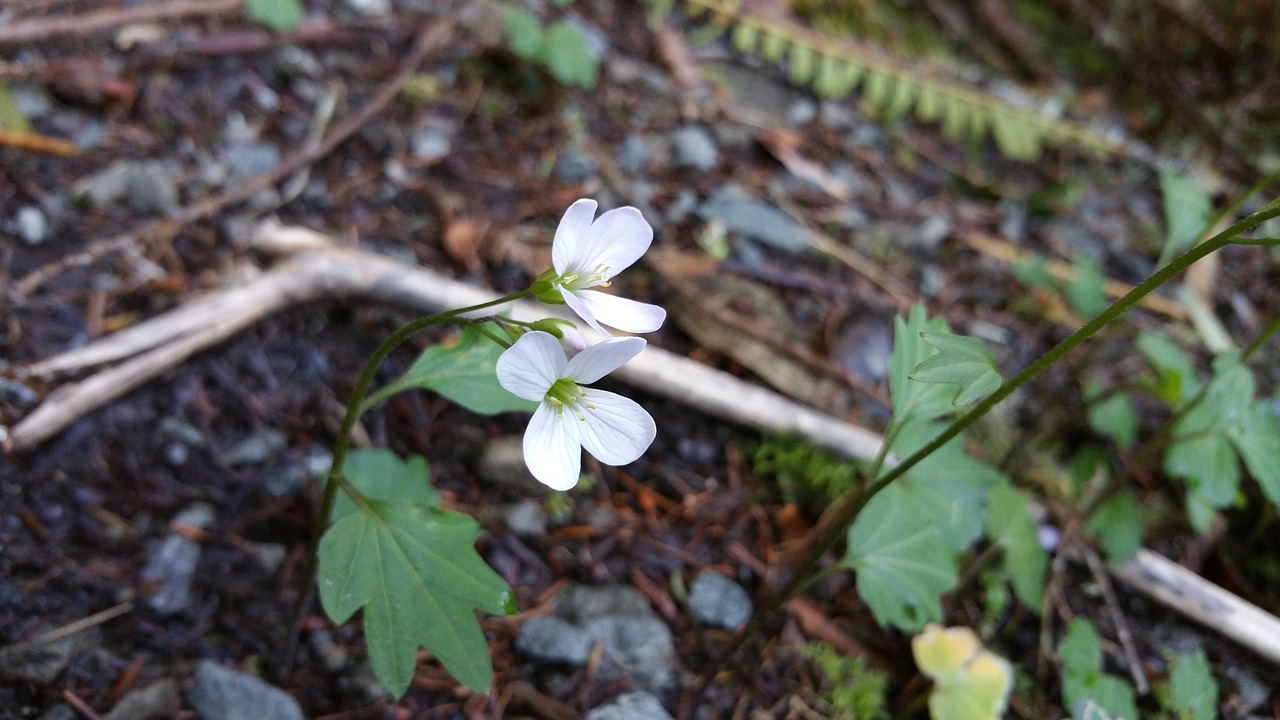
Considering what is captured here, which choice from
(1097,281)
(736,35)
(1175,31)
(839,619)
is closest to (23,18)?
(736,35)

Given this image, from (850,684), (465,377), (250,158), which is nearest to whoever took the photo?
(465,377)

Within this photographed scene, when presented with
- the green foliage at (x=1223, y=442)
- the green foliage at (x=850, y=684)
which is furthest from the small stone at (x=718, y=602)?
the green foliage at (x=1223, y=442)

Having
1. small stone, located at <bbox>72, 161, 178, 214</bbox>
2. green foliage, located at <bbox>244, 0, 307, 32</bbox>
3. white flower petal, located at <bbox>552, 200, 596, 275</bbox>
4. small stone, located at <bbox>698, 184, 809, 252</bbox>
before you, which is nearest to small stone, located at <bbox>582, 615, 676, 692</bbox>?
white flower petal, located at <bbox>552, 200, 596, 275</bbox>

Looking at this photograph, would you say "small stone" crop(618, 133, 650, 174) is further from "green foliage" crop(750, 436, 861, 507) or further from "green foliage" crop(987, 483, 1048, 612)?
"green foliage" crop(987, 483, 1048, 612)

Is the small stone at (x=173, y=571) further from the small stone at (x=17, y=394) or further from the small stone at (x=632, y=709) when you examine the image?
the small stone at (x=632, y=709)

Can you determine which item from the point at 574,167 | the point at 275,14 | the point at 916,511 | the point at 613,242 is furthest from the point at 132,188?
the point at 916,511

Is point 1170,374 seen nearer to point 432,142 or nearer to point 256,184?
point 432,142
